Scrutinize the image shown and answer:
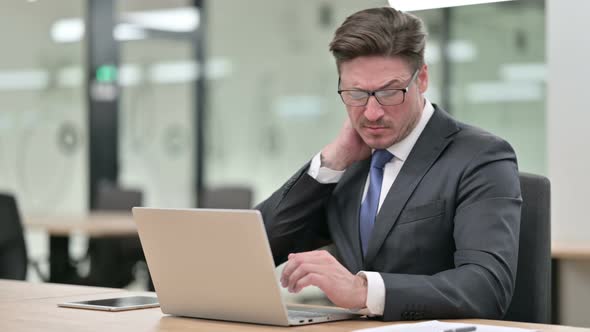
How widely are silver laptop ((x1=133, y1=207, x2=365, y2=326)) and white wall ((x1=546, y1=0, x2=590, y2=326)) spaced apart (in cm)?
246

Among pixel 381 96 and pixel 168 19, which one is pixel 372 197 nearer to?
pixel 381 96

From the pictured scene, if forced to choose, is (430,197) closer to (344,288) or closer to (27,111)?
(344,288)

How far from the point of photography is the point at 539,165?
5.77m

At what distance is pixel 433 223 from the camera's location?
7.26 ft

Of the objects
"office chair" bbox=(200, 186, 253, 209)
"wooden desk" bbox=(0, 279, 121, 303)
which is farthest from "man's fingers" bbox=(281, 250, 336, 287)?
"office chair" bbox=(200, 186, 253, 209)

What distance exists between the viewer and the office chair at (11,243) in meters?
4.02

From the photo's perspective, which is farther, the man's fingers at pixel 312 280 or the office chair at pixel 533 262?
the office chair at pixel 533 262

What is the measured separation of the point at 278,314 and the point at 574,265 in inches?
89.7

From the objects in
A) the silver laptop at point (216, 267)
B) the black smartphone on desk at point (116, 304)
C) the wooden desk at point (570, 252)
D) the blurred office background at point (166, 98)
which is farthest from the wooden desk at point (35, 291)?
the blurred office background at point (166, 98)

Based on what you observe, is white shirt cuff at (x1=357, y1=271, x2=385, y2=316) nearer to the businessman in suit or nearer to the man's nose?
the businessman in suit

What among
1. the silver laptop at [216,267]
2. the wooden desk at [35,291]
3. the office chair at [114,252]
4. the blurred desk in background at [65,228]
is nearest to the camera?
the silver laptop at [216,267]

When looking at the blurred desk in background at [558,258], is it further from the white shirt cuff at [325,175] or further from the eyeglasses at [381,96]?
the eyeglasses at [381,96]

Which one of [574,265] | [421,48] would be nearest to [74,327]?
[421,48]

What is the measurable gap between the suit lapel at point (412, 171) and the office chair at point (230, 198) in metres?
3.66
